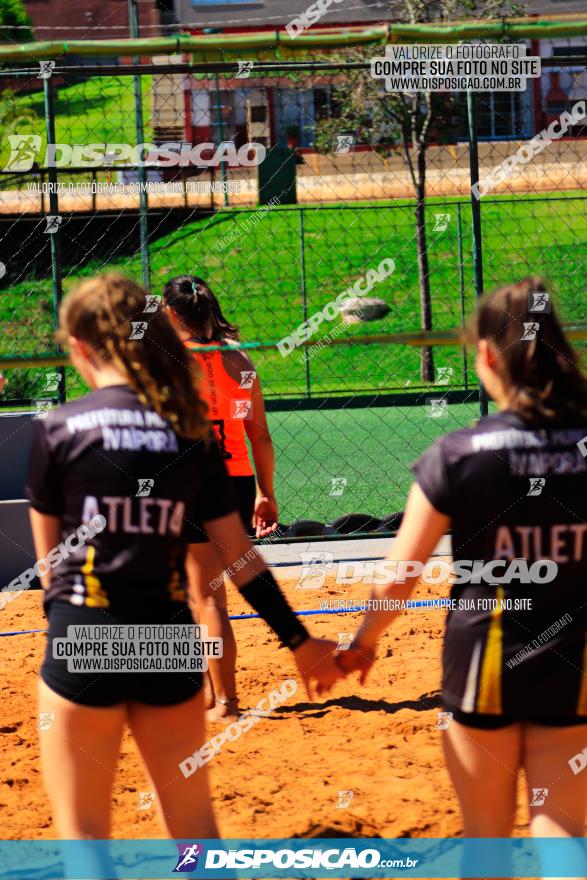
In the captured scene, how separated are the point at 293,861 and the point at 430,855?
464mm

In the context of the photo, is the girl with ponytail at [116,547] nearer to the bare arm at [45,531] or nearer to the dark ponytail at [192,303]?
the bare arm at [45,531]

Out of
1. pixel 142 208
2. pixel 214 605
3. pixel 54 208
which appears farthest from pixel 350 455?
pixel 214 605

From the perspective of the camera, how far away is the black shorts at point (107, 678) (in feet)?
8.54

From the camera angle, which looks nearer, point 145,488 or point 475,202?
point 145,488

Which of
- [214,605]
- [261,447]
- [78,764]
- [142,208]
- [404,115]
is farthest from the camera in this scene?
[404,115]

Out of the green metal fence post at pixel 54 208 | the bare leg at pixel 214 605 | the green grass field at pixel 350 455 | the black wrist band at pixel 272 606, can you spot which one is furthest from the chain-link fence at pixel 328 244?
the black wrist band at pixel 272 606

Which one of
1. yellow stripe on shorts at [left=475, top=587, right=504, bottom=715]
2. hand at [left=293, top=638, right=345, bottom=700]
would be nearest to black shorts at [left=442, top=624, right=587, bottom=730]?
yellow stripe on shorts at [left=475, top=587, right=504, bottom=715]

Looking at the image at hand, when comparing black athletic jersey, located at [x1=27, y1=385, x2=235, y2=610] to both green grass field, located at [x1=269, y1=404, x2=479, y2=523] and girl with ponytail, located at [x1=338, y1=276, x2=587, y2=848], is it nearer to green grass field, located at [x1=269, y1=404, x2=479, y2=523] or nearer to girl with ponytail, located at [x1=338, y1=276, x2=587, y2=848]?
girl with ponytail, located at [x1=338, y1=276, x2=587, y2=848]

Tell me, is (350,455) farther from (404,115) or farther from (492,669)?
(492,669)

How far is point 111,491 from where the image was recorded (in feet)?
8.52

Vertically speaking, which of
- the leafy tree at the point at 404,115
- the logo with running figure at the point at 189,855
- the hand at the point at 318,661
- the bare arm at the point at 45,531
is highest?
the leafy tree at the point at 404,115

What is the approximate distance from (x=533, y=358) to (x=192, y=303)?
2.50 m

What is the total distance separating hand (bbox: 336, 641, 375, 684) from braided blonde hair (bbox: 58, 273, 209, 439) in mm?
753

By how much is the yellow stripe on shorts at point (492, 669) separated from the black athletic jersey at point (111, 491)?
2.55ft
